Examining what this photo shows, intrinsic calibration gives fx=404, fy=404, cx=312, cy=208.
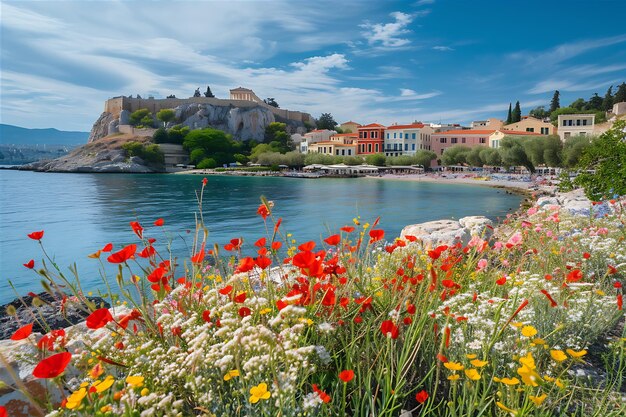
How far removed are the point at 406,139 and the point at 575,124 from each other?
2358 cm

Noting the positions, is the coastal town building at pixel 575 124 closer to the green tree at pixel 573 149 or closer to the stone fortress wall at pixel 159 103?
the green tree at pixel 573 149

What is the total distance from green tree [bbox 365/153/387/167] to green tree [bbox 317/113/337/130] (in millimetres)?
41626

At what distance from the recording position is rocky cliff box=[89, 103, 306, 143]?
92062mm

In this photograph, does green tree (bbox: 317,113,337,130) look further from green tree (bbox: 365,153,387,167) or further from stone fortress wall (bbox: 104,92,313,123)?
green tree (bbox: 365,153,387,167)

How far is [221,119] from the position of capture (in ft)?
310

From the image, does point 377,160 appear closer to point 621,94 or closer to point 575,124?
point 575,124

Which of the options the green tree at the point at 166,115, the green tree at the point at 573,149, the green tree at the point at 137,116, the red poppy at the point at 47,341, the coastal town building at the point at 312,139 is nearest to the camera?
the red poppy at the point at 47,341

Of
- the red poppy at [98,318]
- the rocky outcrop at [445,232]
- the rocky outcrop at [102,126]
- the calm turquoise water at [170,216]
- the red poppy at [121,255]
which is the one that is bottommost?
the calm turquoise water at [170,216]

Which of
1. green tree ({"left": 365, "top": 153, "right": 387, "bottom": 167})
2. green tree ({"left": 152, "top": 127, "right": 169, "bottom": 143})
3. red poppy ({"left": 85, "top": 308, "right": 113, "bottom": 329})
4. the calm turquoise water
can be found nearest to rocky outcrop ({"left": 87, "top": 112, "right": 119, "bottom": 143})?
green tree ({"left": 152, "top": 127, "right": 169, "bottom": 143})

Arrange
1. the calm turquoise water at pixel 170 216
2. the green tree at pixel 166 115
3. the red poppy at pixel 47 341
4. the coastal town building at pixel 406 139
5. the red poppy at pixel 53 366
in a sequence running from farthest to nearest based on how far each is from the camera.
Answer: the green tree at pixel 166 115 < the coastal town building at pixel 406 139 < the calm turquoise water at pixel 170 216 < the red poppy at pixel 47 341 < the red poppy at pixel 53 366

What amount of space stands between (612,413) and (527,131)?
7035cm

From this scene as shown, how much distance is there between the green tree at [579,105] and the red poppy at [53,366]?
315 feet

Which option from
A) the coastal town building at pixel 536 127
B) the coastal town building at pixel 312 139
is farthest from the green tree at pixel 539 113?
the coastal town building at pixel 312 139

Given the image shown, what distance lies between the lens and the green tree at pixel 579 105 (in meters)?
80.2
